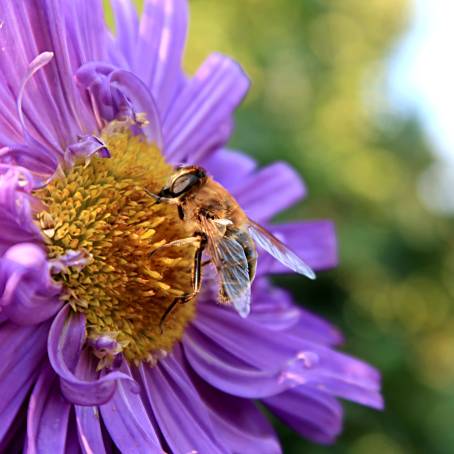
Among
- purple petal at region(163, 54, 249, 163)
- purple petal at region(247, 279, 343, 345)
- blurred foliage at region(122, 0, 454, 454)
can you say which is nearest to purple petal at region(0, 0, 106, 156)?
purple petal at region(163, 54, 249, 163)

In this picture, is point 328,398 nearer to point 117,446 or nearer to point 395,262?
point 117,446

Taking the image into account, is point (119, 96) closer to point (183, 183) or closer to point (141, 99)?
point (141, 99)

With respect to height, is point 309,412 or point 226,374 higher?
point 226,374

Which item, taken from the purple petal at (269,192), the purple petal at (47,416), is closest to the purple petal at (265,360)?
the purple petal at (269,192)

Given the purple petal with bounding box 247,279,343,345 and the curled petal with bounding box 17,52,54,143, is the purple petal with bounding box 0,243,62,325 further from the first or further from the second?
the purple petal with bounding box 247,279,343,345

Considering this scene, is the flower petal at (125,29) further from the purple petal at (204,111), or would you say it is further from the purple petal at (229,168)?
the purple petal at (229,168)

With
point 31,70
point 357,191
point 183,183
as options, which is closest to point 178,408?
point 183,183

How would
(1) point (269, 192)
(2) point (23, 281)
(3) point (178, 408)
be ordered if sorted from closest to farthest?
(2) point (23, 281)
(3) point (178, 408)
(1) point (269, 192)
